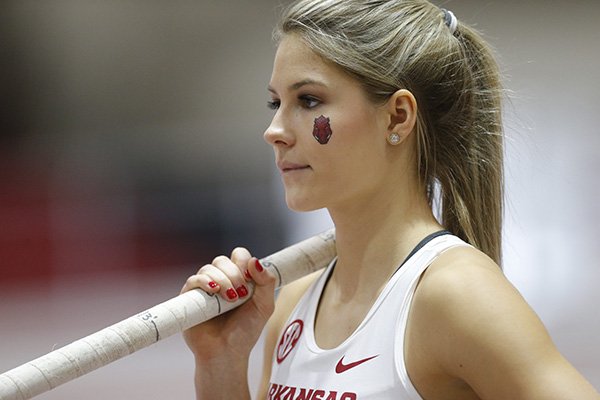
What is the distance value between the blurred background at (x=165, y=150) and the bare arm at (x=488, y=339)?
9.38ft

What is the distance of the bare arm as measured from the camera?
1437mm

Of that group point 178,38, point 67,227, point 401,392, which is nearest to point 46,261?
point 67,227

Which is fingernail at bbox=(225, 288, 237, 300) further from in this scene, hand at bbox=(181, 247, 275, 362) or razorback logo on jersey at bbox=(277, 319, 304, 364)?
razorback logo on jersey at bbox=(277, 319, 304, 364)

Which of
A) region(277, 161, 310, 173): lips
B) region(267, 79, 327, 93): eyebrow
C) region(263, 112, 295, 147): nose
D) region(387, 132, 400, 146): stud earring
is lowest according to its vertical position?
region(387, 132, 400, 146): stud earring

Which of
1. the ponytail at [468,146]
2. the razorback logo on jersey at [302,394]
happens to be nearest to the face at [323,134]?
the ponytail at [468,146]

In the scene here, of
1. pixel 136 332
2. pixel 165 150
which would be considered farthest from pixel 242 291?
pixel 165 150

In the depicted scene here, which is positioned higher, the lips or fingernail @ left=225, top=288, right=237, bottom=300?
the lips

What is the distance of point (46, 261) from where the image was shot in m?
4.97

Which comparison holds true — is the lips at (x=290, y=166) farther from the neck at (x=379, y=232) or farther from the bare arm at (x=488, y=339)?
the bare arm at (x=488, y=339)

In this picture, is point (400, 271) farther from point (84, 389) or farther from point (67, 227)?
point (67, 227)

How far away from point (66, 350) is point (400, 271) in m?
0.61

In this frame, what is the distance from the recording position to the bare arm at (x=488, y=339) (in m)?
1.44

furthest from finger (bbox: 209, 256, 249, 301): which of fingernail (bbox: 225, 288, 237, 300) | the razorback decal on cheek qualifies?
the razorback decal on cheek

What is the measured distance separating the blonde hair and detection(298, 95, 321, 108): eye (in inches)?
3.2
